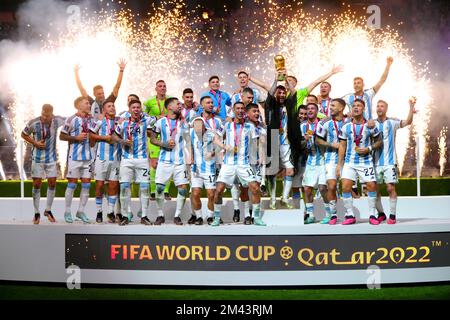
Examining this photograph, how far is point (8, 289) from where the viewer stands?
8594 millimetres

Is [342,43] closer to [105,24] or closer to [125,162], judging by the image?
[105,24]

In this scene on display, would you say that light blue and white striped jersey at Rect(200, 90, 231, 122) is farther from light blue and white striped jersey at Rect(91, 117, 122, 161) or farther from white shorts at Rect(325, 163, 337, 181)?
white shorts at Rect(325, 163, 337, 181)

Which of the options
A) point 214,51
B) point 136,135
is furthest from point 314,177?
point 214,51

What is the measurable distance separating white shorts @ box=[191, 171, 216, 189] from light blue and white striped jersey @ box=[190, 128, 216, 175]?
0.04 metres

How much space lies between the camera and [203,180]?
30.0 feet

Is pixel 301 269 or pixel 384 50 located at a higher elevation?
pixel 384 50

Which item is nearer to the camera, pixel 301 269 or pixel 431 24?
pixel 301 269

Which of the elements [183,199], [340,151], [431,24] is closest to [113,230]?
[183,199]

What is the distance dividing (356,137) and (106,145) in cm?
298

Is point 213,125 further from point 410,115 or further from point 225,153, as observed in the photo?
point 410,115

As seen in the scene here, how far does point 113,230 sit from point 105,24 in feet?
43.0

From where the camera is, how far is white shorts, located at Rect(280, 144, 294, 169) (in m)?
9.75

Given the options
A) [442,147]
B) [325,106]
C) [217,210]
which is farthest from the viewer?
[442,147]
